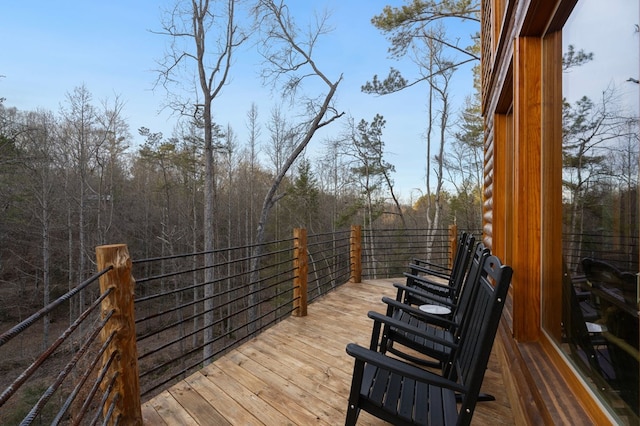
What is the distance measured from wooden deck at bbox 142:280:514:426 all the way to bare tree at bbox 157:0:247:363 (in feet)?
22.4

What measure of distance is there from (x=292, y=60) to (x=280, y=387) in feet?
32.3

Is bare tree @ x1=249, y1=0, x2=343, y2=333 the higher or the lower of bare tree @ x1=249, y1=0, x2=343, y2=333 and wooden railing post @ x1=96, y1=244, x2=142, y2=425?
the higher

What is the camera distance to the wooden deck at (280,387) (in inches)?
72.4

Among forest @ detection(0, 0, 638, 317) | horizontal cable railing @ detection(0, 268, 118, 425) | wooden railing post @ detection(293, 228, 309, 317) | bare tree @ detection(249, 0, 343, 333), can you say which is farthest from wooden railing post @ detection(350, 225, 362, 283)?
forest @ detection(0, 0, 638, 317)

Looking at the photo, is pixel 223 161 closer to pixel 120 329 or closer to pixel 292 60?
pixel 292 60

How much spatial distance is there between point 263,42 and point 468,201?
1075 centimetres

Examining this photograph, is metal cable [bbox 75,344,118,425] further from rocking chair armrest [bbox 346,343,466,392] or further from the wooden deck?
rocking chair armrest [bbox 346,343,466,392]

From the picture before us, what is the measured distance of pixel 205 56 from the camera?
32.1ft

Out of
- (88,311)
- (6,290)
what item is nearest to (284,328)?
(88,311)

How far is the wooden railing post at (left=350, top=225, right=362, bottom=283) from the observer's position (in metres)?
5.04

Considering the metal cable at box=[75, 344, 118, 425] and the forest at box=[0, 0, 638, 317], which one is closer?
the metal cable at box=[75, 344, 118, 425]

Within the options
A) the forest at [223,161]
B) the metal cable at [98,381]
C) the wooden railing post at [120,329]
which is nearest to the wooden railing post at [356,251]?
the wooden railing post at [120,329]

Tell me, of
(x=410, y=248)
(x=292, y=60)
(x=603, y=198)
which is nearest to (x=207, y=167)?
(x=292, y=60)

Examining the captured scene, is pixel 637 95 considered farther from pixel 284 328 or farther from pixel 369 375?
pixel 284 328
